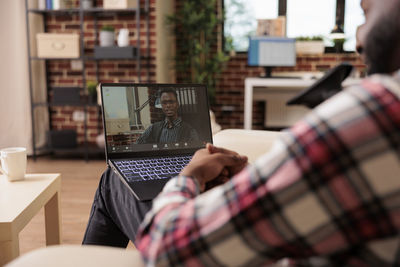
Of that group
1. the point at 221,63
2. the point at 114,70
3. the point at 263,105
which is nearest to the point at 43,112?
the point at 114,70

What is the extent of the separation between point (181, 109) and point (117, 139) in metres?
0.22

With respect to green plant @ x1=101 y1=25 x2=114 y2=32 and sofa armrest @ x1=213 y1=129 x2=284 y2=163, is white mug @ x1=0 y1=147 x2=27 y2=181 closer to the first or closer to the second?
sofa armrest @ x1=213 y1=129 x2=284 y2=163

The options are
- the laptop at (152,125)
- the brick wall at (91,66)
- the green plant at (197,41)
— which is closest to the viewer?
the laptop at (152,125)

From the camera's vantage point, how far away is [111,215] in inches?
45.5

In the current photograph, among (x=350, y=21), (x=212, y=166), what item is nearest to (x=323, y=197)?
(x=212, y=166)

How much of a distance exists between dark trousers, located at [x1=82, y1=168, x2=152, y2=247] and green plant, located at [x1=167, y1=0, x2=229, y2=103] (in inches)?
121

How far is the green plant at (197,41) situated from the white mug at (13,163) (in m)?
2.81

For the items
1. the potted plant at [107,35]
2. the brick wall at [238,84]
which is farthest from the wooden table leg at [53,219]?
the brick wall at [238,84]

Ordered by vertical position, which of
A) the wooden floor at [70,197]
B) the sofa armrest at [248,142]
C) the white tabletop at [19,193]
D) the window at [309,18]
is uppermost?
the window at [309,18]

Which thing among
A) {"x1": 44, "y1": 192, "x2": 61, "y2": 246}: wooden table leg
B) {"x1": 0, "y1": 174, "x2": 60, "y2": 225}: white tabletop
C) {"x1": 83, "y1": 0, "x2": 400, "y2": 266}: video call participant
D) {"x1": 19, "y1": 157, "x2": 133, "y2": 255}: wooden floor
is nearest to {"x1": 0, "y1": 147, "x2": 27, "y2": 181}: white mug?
{"x1": 0, "y1": 174, "x2": 60, "y2": 225}: white tabletop

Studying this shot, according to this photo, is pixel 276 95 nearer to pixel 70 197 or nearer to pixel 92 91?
pixel 92 91

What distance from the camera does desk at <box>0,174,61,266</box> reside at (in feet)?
3.61

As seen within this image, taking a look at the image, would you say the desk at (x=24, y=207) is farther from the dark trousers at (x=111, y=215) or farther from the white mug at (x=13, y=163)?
the dark trousers at (x=111, y=215)

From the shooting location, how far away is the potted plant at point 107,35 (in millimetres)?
3721
